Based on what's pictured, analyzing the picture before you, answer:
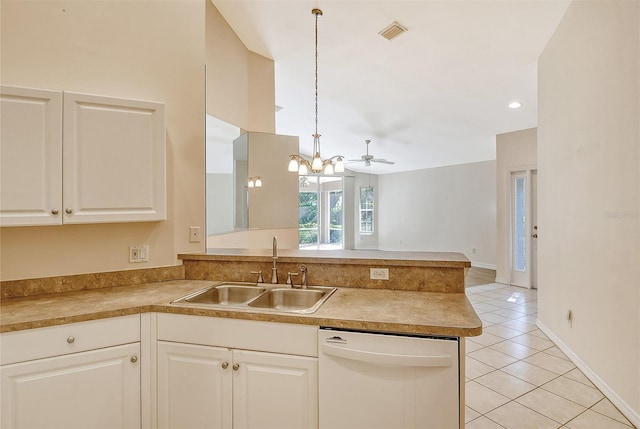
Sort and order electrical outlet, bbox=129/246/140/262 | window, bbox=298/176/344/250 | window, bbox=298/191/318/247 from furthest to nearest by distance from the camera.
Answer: window, bbox=298/176/344/250
window, bbox=298/191/318/247
electrical outlet, bbox=129/246/140/262

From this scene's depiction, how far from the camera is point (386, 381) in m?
1.42

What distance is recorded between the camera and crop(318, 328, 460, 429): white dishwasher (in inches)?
54.0

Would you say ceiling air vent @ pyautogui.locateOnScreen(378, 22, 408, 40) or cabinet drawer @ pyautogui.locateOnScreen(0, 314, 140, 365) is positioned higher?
ceiling air vent @ pyautogui.locateOnScreen(378, 22, 408, 40)

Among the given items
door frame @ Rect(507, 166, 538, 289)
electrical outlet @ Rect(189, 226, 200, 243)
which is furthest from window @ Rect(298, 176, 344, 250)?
electrical outlet @ Rect(189, 226, 200, 243)

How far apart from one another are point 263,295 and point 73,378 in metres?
0.97

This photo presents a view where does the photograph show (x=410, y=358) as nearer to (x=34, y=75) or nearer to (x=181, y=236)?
(x=181, y=236)

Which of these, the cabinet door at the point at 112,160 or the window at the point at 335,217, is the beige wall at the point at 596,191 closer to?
the cabinet door at the point at 112,160

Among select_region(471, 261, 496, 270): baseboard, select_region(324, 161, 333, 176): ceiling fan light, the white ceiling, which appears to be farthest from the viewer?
select_region(471, 261, 496, 270): baseboard

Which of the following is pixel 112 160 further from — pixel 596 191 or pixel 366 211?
pixel 366 211

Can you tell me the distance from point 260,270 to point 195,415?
880 millimetres

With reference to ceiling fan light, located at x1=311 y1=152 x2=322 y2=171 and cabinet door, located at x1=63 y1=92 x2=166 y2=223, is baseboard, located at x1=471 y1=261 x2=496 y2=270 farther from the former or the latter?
cabinet door, located at x1=63 y1=92 x2=166 y2=223

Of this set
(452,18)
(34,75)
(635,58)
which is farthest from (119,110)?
(635,58)

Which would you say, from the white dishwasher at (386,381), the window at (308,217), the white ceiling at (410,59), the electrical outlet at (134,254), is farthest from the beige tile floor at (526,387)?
the window at (308,217)

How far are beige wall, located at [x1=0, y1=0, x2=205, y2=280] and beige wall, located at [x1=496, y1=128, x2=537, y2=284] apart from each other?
17.6 feet
